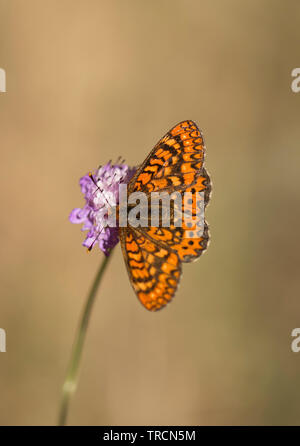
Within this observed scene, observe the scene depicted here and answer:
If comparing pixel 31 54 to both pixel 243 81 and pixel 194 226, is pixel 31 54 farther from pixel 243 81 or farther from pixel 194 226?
pixel 194 226

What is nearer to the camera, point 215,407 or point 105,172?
point 105,172

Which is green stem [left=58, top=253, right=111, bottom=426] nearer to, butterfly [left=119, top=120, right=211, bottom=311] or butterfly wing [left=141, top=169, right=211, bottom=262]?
butterfly [left=119, top=120, right=211, bottom=311]

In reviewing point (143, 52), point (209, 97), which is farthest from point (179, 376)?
point (143, 52)

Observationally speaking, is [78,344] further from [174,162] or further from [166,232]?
[174,162]

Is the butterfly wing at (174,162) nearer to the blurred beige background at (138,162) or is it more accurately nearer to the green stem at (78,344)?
the green stem at (78,344)

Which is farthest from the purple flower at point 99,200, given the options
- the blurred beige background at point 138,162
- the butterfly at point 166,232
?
the blurred beige background at point 138,162

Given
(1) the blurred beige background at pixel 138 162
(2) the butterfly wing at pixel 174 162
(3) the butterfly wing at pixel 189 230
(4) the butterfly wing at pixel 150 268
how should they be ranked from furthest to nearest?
(1) the blurred beige background at pixel 138 162 < (2) the butterfly wing at pixel 174 162 < (3) the butterfly wing at pixel 189 230 < (4) the butterfly wing at pixel 150 268

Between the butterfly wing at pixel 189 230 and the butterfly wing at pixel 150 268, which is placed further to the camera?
the butterfly wing at pixel 189 230

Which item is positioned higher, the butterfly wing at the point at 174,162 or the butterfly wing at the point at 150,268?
the butterfly wing at the point at 174,162
